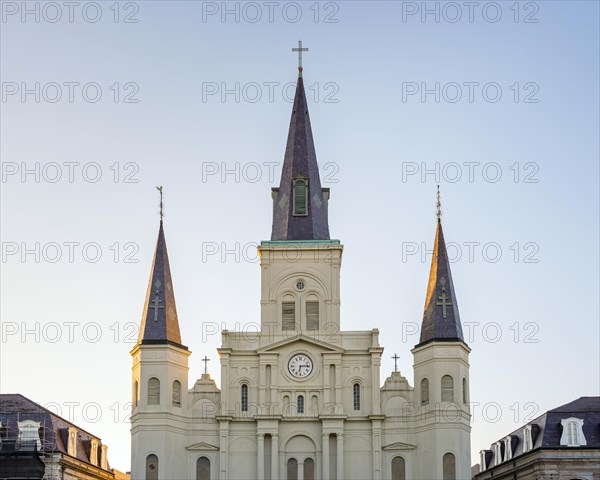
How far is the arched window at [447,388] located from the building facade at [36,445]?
24889 millimetres

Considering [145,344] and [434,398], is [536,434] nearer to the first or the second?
[434,398]

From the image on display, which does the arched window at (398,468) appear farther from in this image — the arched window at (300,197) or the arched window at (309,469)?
the arched window at (300,197)

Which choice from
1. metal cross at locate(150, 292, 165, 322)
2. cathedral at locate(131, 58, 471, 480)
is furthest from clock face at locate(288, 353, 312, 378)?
metal cross at locate(150, 292, 165, 322)

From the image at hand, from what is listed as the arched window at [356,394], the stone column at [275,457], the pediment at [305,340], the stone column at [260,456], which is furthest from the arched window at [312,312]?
the stone column at [260,456]

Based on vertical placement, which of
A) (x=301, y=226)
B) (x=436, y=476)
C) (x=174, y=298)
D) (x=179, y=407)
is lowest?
(x=436, y=476)

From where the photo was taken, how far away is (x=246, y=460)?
7744 centimetres

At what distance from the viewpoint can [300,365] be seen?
3110 inches

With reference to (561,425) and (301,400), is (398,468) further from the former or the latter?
(561,425)

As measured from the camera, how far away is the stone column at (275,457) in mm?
76375

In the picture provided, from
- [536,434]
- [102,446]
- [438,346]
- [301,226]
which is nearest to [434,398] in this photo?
[438,346]

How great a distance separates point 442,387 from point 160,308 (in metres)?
19.1

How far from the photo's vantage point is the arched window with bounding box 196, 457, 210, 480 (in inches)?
3039

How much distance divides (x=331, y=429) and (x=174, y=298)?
45.1 feet

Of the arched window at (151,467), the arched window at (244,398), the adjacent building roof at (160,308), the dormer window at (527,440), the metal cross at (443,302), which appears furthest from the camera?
the dormer window at (527,440)
